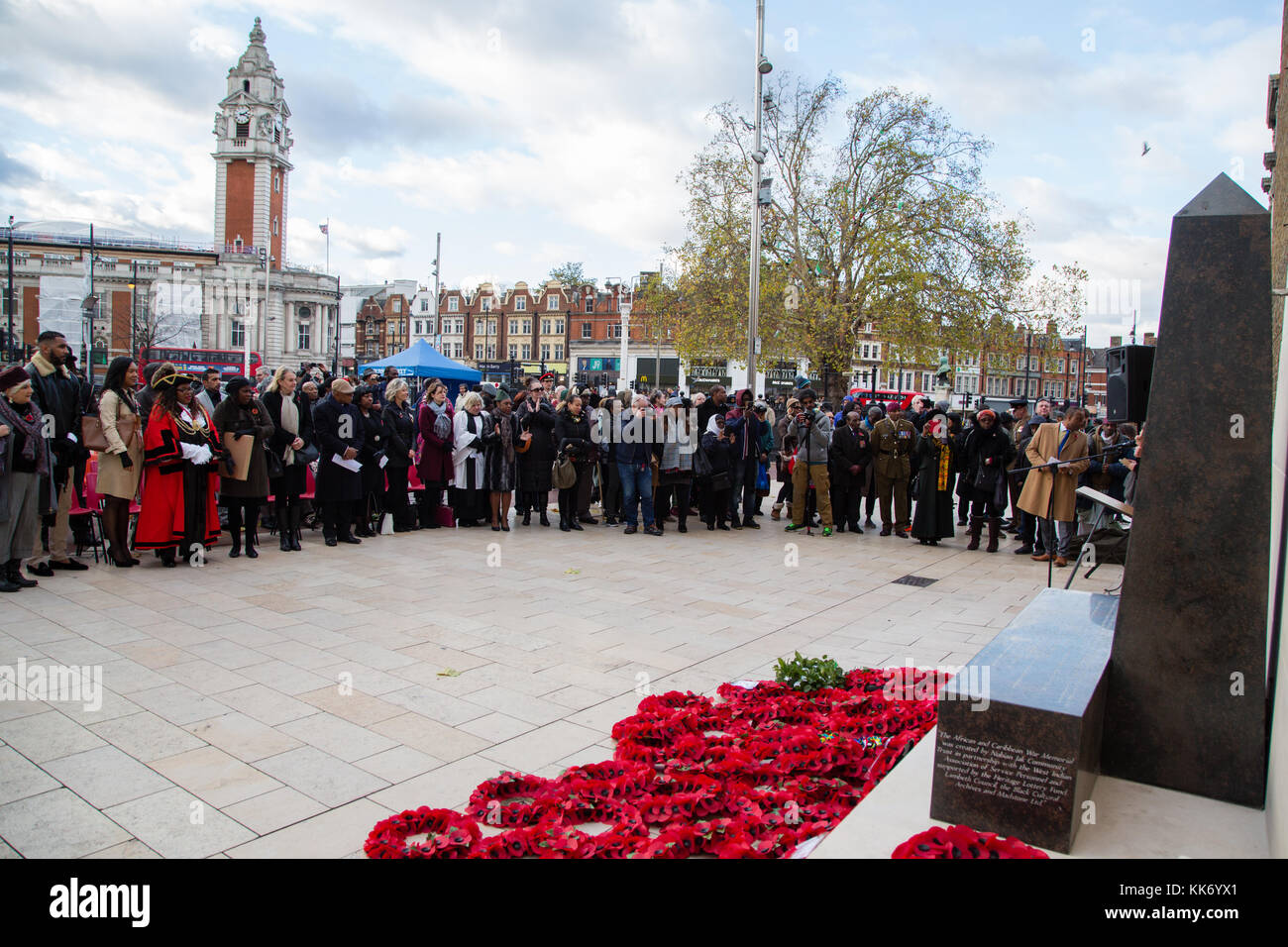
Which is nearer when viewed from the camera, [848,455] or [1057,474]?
[1057,474]

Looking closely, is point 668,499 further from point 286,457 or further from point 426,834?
point 426,834

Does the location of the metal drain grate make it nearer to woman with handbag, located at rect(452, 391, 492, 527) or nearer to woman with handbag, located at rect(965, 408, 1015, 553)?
woman with handbag, located at rect(965, 408, 1015, 553)

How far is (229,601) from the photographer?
7.33 metres

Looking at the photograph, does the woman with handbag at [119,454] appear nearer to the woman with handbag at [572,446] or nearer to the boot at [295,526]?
the boot at [295,526]

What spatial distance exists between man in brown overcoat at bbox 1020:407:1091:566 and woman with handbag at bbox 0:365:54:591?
11.3 metres

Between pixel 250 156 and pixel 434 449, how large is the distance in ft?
290

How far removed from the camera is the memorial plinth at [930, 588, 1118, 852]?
3.01 metres

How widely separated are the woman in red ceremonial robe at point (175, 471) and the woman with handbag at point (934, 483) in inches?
372

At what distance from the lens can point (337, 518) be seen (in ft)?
35.1

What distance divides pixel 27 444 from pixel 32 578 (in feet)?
4.63

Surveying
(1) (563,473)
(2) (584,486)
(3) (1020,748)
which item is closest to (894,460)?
(2) (584,486)

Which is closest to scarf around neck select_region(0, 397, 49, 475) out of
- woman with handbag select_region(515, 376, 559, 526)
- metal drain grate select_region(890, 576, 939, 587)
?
woman with handbag select_region(515, 376, 559, 526)
